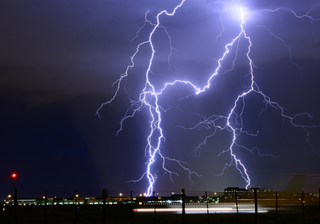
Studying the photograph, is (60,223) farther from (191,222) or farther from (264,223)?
(264,223)

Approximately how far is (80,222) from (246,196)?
44.0 m

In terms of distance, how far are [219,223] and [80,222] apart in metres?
7.43

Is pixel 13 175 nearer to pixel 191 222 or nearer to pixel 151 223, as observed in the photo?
pixel 151 223

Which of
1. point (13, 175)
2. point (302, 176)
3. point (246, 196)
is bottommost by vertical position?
point (246, 196)

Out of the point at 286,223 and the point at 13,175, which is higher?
the point at 13,175

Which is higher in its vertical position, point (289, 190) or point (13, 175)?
point (13, 175)

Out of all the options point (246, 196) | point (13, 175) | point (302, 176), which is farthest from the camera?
point (246, 196)

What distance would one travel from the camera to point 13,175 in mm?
25234

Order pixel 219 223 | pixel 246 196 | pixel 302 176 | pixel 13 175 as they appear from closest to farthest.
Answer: pixel 219 223 < pixel 13 175 < pixel 302 176 < pixel 246 196

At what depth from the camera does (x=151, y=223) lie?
60.6ft

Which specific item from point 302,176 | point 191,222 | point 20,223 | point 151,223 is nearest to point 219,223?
point 191,222

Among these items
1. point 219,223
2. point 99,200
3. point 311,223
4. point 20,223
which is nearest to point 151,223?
point 219,223

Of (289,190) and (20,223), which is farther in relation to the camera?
(289,190)

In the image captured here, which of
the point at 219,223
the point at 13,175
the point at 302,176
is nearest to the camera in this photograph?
the point at 219,223
